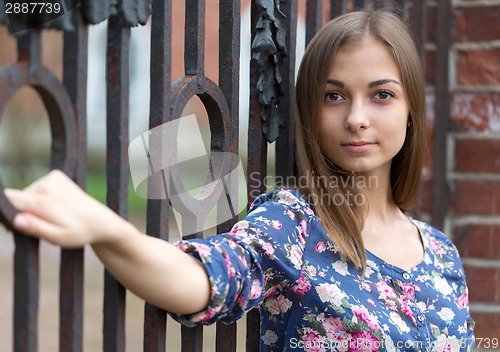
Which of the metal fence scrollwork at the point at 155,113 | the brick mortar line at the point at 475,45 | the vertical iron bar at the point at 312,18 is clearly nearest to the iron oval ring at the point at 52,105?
the metal fence scrollwork at the point at 155,113

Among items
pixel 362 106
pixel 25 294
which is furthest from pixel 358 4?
pixel 25 294

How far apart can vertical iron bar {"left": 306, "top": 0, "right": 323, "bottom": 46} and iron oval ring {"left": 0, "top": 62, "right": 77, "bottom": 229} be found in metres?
0.96

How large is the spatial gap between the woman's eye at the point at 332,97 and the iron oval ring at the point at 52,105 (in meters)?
0.77

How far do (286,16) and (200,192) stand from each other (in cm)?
57

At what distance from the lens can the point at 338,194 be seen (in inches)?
55.7

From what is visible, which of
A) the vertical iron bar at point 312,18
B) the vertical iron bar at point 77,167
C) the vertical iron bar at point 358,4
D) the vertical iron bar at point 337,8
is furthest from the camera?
the vertical iron bar at point 358,4

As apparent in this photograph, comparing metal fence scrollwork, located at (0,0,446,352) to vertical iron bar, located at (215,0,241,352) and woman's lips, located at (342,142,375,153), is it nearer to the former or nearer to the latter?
vertical iron bar, located at (215,0,241,352)

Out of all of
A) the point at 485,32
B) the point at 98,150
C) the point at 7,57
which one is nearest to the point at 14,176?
the point at 98,150

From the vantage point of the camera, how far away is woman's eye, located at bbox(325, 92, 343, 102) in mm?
1396

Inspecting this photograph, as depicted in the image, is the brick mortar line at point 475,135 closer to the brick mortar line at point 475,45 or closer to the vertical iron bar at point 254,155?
the brick mortar line at point 475,45

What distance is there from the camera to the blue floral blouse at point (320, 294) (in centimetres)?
112

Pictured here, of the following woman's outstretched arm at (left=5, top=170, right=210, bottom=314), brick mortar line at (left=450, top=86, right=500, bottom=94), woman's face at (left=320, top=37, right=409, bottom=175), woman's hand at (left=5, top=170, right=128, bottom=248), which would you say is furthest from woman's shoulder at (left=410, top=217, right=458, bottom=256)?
woman's hand at (left=5, top=170, right=128, bottom=248)

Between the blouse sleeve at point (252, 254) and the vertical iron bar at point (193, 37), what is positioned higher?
the vertical iron bar at point (193, 37)

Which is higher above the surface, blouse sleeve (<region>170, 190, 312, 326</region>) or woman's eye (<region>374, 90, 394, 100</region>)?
woman's eye (<region>374, 90, 394, 100</region>)
